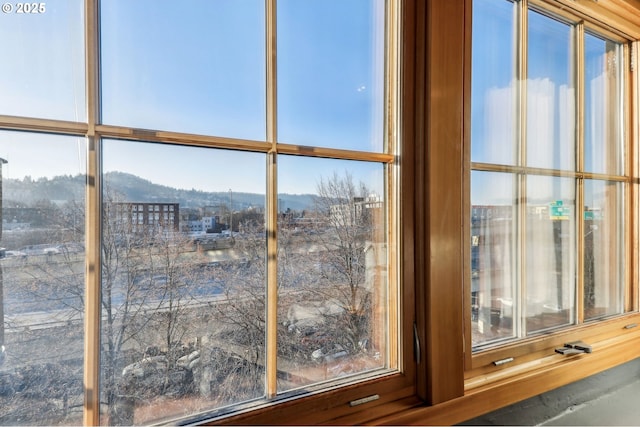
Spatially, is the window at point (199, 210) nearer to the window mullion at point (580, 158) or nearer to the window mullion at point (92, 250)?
the window mullion at point (92, 250)

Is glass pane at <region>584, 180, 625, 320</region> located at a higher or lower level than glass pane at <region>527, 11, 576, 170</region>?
lower

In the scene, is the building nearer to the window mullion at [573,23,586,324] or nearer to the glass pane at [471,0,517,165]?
the glass pane at [471,0,517,165]

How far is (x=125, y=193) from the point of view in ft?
2.09

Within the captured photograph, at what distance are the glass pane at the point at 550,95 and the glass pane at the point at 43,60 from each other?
1263 mm

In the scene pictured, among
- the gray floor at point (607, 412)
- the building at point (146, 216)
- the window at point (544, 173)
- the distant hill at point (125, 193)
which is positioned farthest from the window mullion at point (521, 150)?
the building at point (146, 216)

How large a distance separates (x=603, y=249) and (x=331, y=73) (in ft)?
4.19

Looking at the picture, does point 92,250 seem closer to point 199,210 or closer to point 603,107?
point 199,210

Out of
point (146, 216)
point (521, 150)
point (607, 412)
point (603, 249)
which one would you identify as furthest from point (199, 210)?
point (603, 249)

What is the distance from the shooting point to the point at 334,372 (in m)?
0.81

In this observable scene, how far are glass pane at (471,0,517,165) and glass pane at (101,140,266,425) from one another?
0.72 meters

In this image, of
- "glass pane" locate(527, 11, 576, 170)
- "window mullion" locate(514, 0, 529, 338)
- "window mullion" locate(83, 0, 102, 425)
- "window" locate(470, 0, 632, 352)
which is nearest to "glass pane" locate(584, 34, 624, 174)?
"window" locate(470, 0, 632, 352)

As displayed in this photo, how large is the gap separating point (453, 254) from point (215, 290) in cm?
59

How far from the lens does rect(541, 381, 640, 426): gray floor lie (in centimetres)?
102

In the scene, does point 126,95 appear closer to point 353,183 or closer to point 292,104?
point 292,104
